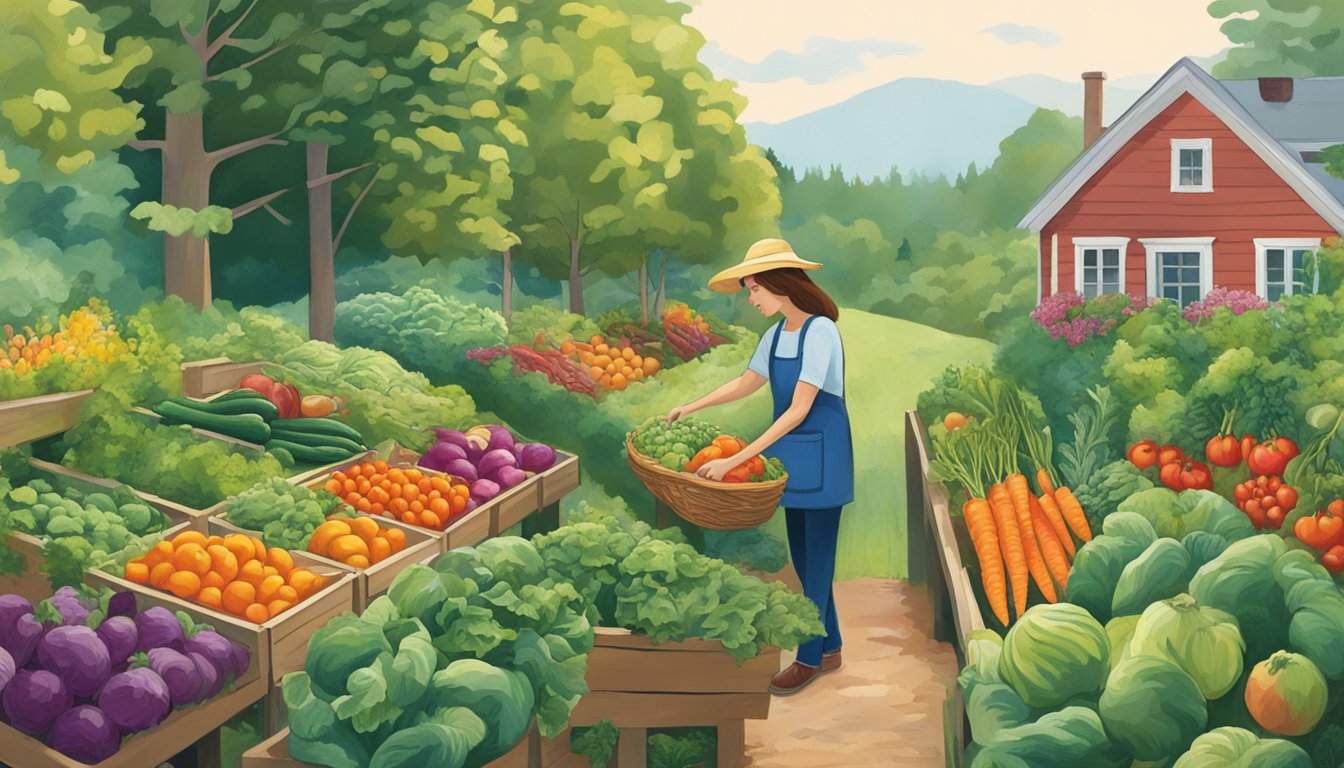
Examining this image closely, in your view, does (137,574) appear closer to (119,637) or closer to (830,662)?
(119,637)

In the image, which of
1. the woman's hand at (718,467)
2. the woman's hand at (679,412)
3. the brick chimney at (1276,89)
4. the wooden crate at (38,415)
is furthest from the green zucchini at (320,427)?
the brick chimney at (1276,89)

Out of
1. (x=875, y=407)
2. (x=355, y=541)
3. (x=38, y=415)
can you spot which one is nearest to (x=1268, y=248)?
(x=875, y=407)

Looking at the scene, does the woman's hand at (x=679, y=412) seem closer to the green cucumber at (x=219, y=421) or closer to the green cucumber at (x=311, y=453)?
the green cucumber at (x=311, y=453)

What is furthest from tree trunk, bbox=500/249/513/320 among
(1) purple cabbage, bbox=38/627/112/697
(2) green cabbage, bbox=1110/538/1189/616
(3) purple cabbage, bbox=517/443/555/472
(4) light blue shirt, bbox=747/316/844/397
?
(2) green cabbage, bbox=1110/538/1189/616

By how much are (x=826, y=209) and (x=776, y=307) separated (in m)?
2.44

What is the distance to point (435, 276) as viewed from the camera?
29.7 ft

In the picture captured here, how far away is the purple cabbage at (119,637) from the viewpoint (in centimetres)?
423

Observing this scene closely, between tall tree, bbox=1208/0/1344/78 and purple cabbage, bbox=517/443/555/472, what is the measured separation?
14.2ft

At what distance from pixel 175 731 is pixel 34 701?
410mm

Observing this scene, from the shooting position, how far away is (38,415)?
570 cm

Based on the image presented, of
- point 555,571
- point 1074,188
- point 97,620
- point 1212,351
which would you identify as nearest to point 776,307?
point 555,571

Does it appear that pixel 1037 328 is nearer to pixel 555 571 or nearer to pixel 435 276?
pixel 555 571

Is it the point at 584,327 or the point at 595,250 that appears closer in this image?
the point at 584,327

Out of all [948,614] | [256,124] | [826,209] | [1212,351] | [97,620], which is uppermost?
[256,124]
